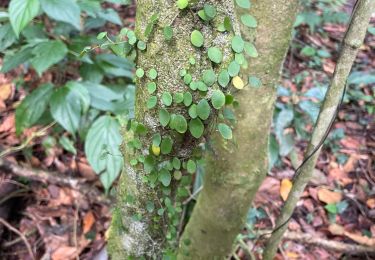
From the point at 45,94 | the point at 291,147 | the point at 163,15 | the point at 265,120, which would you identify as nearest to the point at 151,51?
the point at 163,15

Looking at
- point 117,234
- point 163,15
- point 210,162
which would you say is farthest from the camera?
point 210,162

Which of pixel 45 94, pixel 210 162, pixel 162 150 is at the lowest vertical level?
pixel 45 94

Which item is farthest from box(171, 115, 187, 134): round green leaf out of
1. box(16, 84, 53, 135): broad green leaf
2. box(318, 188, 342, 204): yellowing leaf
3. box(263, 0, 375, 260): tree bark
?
box(318, 188, 342, 204): yellowing leaf

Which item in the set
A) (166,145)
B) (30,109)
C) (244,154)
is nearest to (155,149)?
(166,145)

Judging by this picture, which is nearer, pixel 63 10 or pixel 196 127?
pixel 196 127

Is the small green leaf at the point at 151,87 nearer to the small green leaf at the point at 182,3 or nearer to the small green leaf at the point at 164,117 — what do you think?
the small green leaf at the point at 164,117

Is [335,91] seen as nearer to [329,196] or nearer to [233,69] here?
[233,69]

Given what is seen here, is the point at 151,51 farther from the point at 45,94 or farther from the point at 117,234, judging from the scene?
the point at 45,94
